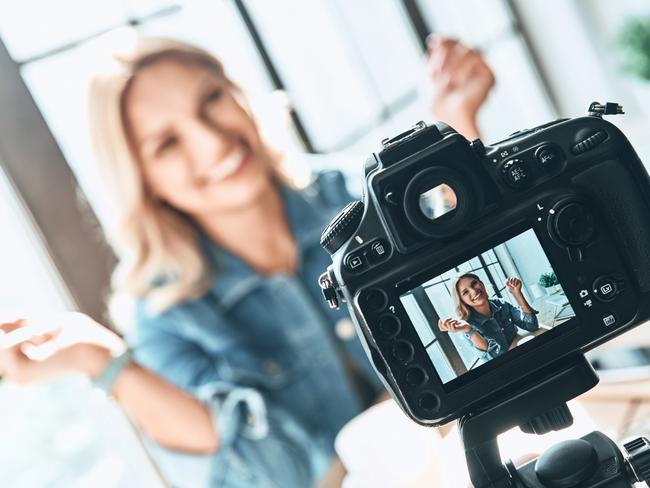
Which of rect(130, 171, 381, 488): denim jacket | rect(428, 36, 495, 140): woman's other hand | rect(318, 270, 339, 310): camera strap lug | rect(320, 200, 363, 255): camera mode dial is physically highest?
rect(428, 36, 495, 140): woman's other hand

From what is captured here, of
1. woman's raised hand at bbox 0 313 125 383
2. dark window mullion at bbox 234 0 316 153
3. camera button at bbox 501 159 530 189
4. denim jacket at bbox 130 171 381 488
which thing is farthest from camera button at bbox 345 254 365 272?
dark window mullion at bbox 234 0 316 153

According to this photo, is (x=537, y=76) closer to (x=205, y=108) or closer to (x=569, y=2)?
(x=569, y=2)

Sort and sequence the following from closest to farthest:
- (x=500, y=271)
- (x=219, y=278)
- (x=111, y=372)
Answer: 1. (x=500, y=271)
2. (x=111, y=372)
3. (x=219, y=278)

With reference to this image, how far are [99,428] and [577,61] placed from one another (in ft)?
5.25

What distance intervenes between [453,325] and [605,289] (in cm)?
11

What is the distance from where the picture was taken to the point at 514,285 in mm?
463

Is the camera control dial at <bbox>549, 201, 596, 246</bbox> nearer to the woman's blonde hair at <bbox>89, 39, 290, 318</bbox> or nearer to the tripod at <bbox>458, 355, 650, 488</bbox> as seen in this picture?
the tripod at <bbox>458, 355, 650, 488</bbox>

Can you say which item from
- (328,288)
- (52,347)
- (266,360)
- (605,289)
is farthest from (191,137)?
(605,289)

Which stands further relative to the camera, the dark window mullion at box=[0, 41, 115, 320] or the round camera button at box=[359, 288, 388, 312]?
the dark window mullion at box=[0, 41, 115, 320]

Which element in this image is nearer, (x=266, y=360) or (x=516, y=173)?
(x=516, y=173)

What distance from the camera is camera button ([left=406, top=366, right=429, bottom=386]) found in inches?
19.0

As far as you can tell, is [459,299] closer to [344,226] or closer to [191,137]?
[344,226]

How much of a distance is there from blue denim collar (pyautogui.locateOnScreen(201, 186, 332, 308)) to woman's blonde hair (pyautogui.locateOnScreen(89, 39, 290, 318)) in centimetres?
2

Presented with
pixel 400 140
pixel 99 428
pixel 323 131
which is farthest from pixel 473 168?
pixel 323 131
